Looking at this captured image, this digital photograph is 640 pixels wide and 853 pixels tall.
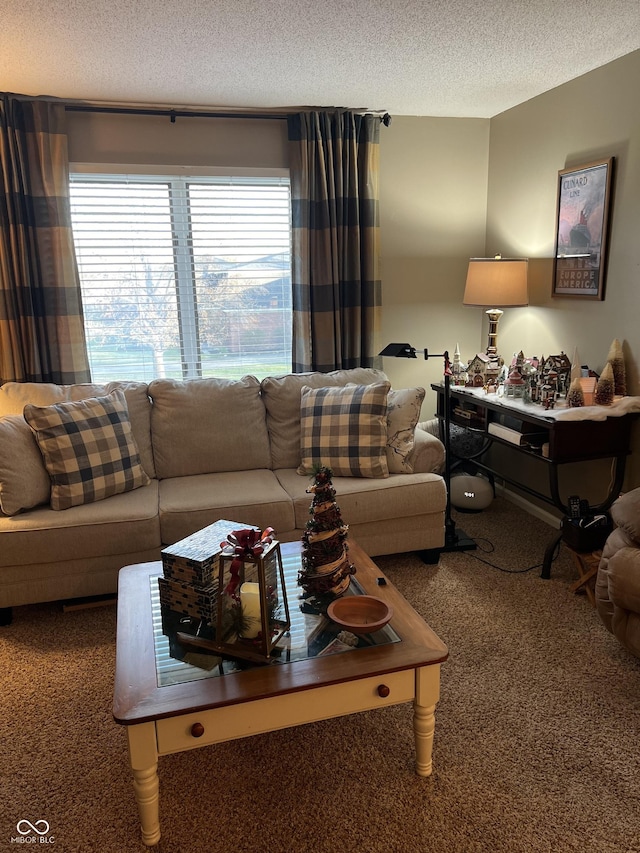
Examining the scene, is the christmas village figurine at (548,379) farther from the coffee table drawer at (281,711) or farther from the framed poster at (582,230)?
the coffee table drawer at (281,711)

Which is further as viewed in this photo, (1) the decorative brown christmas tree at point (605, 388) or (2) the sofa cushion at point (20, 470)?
(1) the decorative brown christmas tree at point (605, 388)

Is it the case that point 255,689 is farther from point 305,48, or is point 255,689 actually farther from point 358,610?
point 305,48

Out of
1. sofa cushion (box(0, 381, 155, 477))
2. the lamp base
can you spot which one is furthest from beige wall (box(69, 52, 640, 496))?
sofa cushion (box(0, 381, 155, 477))

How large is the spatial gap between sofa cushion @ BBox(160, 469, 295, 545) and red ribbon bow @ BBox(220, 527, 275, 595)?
1.06 metres

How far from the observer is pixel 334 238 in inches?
146

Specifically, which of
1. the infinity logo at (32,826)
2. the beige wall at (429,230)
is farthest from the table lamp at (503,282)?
the infinity logo at (32,826)

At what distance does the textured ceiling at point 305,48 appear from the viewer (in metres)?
2.26

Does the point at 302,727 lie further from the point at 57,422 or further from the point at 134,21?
the point at 134,21

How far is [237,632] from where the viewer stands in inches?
68.9

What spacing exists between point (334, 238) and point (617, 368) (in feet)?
5.82

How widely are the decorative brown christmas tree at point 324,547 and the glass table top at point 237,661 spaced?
75mm

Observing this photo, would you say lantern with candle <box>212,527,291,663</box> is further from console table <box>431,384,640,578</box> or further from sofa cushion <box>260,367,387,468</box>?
console table <box>431,384,640,578</box>

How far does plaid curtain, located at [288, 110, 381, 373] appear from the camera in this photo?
11.9 feet

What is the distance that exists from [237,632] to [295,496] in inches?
45.9
